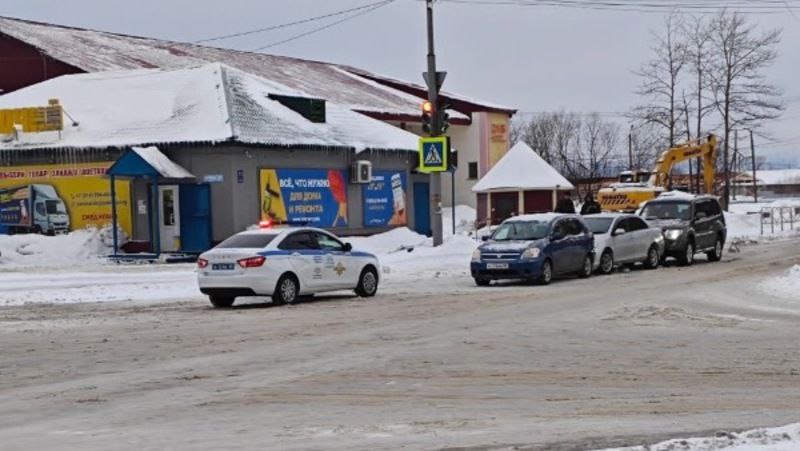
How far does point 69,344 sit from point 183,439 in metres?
6.75

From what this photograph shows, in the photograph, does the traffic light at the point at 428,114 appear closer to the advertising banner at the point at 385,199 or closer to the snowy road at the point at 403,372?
the advertising banner at the point at 385,199

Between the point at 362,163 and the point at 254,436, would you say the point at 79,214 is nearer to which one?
the point at 362,163

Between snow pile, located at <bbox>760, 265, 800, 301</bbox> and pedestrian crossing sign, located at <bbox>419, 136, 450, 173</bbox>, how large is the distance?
1055 cm

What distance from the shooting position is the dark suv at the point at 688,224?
29078mm

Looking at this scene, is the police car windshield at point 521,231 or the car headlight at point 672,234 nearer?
the police car windshield at point 521,231

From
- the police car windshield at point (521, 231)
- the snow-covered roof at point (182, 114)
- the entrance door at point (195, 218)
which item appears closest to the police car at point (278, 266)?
the police car windshield at point (521, 231)

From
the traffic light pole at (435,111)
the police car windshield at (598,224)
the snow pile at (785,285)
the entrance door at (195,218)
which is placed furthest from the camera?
the entrance door at (195,218)

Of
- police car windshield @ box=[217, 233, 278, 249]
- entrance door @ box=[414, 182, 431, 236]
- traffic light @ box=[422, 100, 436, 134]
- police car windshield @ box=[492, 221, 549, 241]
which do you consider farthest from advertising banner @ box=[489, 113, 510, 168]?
police car windshield @ box=[217, 233, 278, 249]

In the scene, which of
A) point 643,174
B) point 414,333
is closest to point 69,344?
point 414,333

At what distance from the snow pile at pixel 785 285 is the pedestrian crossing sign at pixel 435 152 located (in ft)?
34.6

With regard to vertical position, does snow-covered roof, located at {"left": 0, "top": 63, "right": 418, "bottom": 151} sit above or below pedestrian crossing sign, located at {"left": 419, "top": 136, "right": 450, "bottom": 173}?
above

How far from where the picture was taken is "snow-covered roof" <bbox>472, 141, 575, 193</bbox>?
4897 centimetres

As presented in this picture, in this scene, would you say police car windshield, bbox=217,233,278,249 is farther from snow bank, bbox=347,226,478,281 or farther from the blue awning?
the blue awning

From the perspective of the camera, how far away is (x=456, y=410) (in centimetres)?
908
